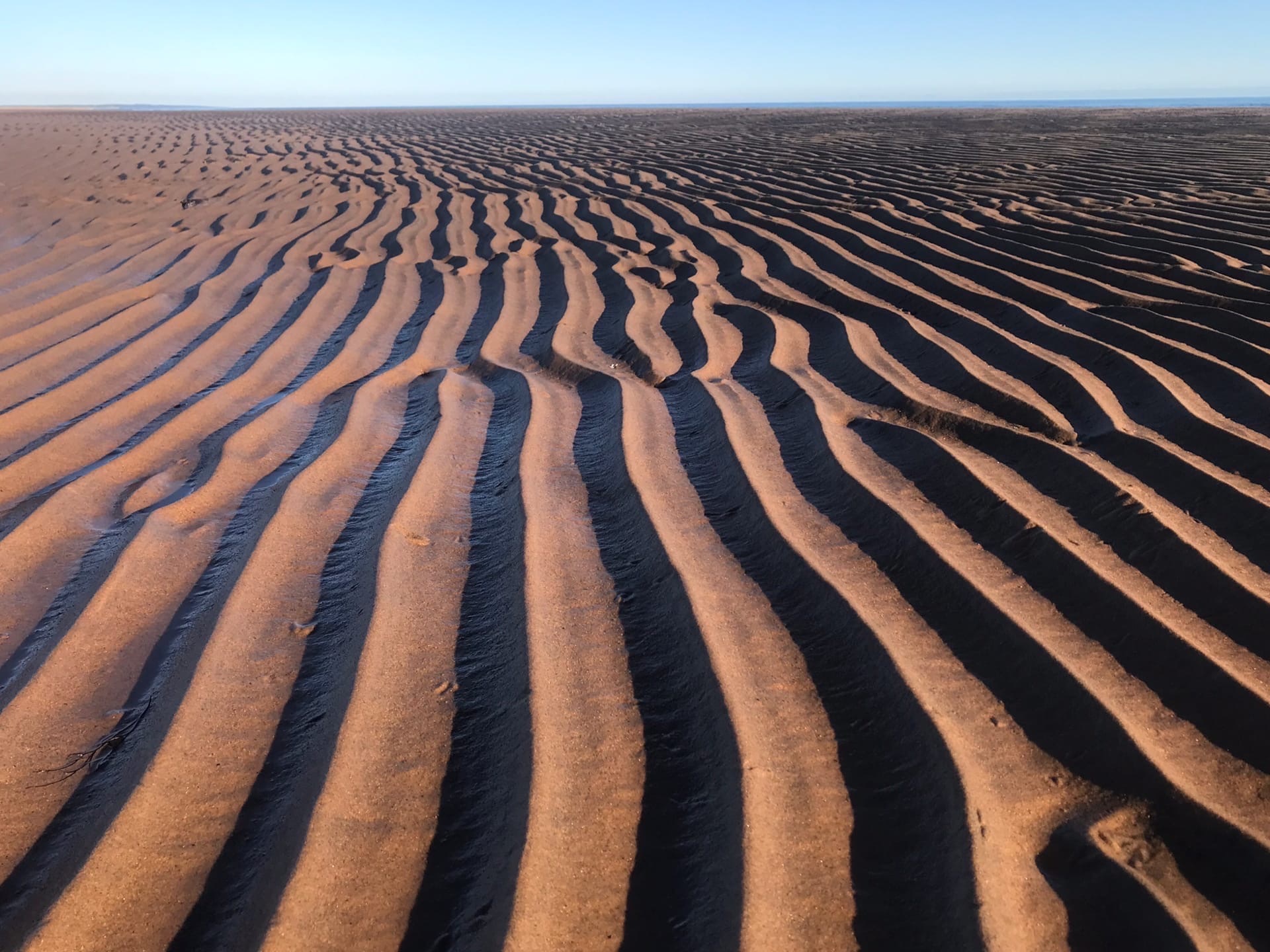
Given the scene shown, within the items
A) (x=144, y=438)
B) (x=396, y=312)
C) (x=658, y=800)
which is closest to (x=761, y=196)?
(x=396, y=312)

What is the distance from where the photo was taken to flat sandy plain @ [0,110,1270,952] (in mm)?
1105

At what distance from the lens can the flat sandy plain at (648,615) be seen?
1.11m

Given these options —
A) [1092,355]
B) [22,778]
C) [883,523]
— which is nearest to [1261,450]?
[1092,355]

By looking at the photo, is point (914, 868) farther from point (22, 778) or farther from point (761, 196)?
point (761, 196)

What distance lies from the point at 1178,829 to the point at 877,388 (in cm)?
169

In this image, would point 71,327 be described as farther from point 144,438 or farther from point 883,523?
point 883,523

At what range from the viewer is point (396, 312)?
3809 millimetres

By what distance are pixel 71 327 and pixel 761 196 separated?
4519 millimetres

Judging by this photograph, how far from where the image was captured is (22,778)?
51.2 inches

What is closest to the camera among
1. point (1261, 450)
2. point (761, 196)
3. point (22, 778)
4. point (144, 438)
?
point (22, 778)

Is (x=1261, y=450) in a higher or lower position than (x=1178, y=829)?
higher

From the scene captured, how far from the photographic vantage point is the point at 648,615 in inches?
64.7

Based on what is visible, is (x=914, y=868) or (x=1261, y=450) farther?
(x=1261, y=450)

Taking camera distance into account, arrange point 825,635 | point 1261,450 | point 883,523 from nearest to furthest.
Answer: point 825,635 < point 883,523 < point 1261,450
